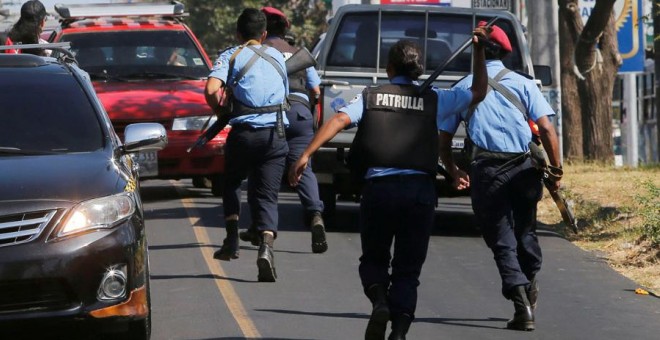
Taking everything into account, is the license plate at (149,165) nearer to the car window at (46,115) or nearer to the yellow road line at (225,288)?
the yellow road line at (225,288)

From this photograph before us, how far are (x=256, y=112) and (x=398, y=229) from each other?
3.00m

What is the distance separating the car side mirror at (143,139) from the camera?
8219 millimetres

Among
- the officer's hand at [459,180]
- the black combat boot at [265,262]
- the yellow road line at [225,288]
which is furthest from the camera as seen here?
the black combat boot at [265,262]

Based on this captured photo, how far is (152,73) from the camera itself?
54.4ft

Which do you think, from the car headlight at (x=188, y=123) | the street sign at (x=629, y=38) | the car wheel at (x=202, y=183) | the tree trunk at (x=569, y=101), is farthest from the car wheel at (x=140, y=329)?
the tree trunk at (x=569, y=101)

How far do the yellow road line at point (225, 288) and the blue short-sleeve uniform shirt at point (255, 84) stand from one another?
3.77 feet

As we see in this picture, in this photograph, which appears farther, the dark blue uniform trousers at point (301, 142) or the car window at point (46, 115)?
the dark blue uniform trousers at point (301, 142)

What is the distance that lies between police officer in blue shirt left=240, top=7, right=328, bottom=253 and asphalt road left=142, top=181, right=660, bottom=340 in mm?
263

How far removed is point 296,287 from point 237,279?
1.77 ft

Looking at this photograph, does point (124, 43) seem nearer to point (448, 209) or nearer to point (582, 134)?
point (448, 209)

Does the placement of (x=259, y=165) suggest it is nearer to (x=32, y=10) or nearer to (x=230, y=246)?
(x=230, y=246)

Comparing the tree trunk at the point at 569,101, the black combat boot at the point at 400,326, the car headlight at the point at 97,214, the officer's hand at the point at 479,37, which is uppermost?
the officer's hand at the point at 479,37

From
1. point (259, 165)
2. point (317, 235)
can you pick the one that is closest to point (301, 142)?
point (317, 235)

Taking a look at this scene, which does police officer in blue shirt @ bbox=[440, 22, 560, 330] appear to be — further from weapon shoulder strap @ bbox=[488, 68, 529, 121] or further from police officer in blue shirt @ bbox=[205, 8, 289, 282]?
police officer in blue shirt @ bbox=[205, 8, 289, 282]
